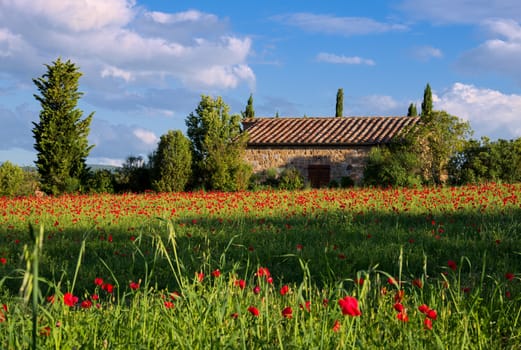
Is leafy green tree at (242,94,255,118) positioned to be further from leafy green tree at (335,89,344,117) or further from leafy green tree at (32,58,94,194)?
leafy green tree at (32,58,94,194)

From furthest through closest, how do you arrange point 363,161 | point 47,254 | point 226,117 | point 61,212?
point 226,117, point 363,161, point 61,212, point 47,254

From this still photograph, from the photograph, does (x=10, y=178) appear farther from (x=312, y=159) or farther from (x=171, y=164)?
(x=312, y=159)

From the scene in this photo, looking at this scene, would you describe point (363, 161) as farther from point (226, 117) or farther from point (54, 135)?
point (54, 135)

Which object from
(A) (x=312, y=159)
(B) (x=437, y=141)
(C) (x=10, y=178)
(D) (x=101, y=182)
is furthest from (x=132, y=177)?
(B) (x=437, y=141)

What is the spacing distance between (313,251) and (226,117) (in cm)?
2379

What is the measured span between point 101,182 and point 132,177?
1.52m

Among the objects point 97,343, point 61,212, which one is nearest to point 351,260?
point 97,343

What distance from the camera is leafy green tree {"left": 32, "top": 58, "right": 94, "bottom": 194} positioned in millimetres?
22875

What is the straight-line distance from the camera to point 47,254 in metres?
7.90

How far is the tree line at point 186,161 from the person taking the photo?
22734 mm

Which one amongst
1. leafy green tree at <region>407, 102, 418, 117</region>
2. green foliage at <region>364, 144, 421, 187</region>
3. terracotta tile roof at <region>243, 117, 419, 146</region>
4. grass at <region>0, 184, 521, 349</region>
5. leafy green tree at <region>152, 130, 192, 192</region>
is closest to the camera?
grass at <region>0, 184, 521, 349</region>

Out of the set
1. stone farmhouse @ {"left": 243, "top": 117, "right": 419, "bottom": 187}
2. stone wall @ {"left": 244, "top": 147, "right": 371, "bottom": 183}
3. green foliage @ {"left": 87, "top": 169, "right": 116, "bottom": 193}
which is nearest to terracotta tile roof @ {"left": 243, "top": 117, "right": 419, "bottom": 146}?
stone farmhouse @ {"left": 243, "top": 117, "right": 419, "bottom": 187}

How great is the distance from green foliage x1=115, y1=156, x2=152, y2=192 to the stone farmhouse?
6174mm

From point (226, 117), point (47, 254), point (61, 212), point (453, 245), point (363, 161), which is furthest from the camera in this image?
point (226, 117)
